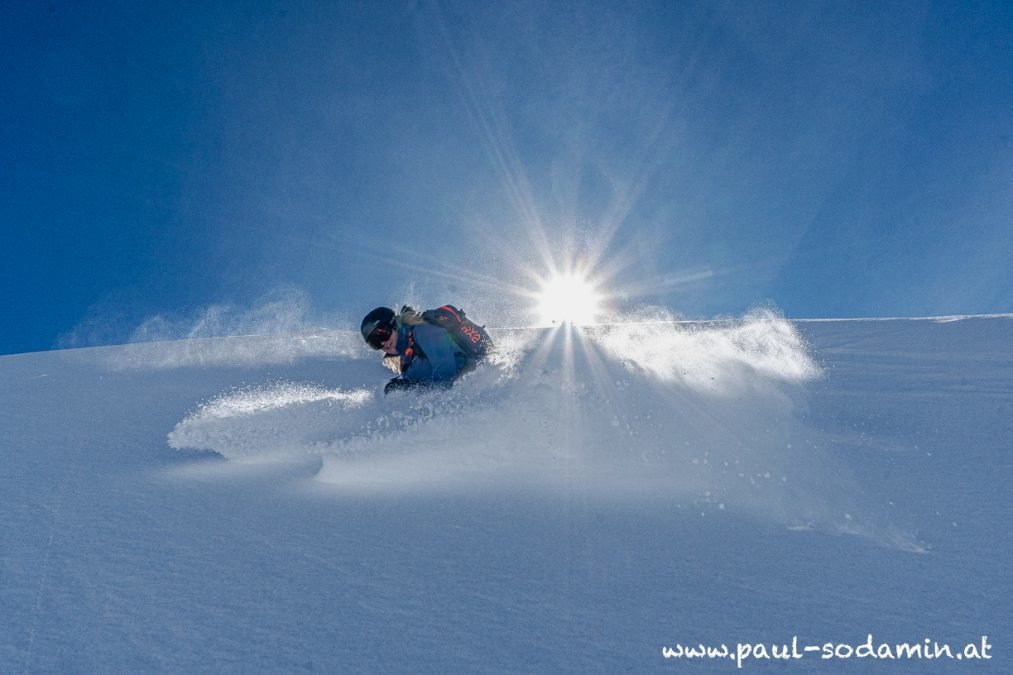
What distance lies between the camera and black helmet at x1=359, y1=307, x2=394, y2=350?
16.6 ft

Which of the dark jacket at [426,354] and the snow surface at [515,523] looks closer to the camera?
the snow surface at [515,523]

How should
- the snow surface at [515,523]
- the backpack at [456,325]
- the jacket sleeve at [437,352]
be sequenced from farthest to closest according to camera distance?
the backpack at [456,325], the jacket sleeve at [437,352], the snow surface at [515,523]

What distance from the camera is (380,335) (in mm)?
5133

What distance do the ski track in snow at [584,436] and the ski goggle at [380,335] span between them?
56 centimetres

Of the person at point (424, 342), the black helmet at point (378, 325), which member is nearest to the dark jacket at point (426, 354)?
the person at point (424, 342)

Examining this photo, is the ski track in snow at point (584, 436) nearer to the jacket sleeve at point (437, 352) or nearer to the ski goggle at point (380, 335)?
the jacket sleeve at point (437, 352)

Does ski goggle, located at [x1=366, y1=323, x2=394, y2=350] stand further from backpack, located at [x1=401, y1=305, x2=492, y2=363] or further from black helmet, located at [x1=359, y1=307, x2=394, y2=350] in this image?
backpack, located at [x1=401, y1=305, x2=492, y2=363]

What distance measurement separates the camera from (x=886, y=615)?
5.36ft

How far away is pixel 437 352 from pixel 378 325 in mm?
592

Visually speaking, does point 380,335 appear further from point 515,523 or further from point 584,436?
point 515,523

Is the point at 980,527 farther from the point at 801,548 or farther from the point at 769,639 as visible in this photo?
the point at 769,639

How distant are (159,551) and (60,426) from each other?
11.3 feet

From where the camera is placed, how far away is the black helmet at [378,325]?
507 centimetres

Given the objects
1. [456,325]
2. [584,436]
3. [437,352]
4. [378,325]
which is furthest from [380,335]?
[584,436]
